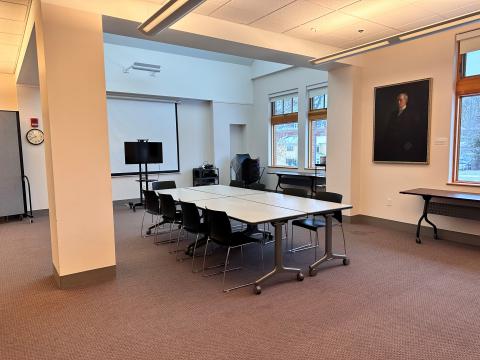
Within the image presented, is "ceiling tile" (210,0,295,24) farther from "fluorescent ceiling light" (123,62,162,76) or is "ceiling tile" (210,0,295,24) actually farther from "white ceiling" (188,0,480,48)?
"fluorescent ceiling light" (123,62,162,76)

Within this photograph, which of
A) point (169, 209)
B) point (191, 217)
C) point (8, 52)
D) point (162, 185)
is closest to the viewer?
point (191, 217)

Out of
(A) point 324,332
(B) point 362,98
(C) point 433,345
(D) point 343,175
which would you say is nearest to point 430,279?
(C) point 433,345

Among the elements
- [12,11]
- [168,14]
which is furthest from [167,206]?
[12,11]

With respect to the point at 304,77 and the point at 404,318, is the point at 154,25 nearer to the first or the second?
the point at 404,318

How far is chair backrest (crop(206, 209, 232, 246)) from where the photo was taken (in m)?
3.36

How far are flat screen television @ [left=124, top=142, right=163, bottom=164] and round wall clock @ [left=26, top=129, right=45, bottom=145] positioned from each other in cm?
169

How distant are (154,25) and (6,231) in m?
4.75

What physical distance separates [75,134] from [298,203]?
8.54ft

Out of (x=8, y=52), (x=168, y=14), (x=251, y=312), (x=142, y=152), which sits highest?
(x=8, y=52)

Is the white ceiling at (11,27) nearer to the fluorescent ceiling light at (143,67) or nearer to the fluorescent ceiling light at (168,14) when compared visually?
the fluorescent ceiling light at (168,14)

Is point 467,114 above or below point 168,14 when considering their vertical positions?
below

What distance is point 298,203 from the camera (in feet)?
13.5

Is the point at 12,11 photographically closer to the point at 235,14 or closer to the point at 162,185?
the point at 235,14

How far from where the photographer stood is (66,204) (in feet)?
10.8
